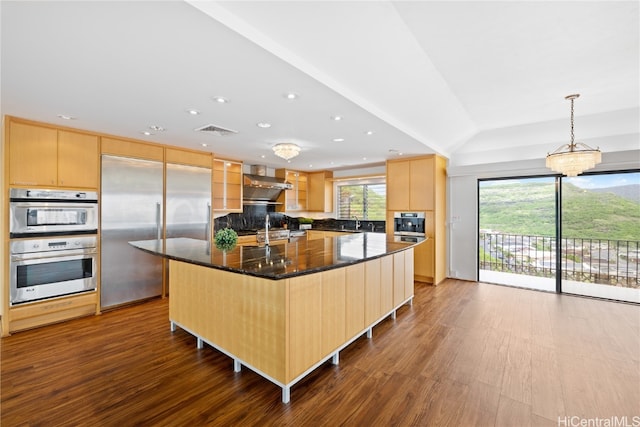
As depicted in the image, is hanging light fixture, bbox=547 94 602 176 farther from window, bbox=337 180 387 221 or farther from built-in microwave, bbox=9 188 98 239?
built-in microwave, bbox=9 188 98 239

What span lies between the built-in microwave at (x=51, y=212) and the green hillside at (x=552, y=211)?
248 inches

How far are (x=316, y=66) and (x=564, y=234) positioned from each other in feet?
16.4

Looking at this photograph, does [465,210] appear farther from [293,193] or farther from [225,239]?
[225,239]

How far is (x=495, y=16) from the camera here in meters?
1.98

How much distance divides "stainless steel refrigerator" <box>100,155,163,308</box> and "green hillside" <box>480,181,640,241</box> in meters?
5.69

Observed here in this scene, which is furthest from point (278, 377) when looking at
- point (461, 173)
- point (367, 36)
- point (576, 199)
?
point (576, 199)

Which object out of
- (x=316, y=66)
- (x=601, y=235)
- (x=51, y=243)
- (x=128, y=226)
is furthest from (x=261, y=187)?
(x=601, y=235)

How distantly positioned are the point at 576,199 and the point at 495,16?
3971mm

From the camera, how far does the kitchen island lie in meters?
1.95

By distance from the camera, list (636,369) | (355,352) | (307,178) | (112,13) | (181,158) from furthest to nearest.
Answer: (307,178) → (181,158) → (355,352) → (636,369) → (112,13)

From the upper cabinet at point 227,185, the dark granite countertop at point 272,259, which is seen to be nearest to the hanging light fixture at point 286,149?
the dark granite countertop at point 272,259

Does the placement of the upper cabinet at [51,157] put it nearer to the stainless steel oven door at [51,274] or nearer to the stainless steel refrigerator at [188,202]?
the stainless steel oven door at [51,274]

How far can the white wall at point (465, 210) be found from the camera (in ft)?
15.9

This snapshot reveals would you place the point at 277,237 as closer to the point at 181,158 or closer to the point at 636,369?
the point at 181,158
